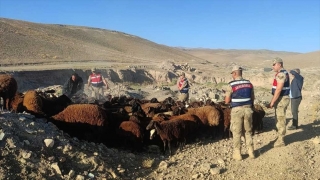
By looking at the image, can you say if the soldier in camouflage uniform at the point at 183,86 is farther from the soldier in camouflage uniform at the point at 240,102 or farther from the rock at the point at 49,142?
the rock at the point at 49,142

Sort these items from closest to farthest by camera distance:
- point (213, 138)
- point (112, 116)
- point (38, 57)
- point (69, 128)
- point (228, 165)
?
point (228, 165) < point (69, 128) < point (112, 116) < point (213, 138) < point (38, 57)

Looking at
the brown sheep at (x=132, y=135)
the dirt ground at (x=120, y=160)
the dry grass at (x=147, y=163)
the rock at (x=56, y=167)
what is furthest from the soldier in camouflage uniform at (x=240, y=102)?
the rock at (x=56, y=167)

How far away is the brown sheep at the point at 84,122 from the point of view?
8453 millimetres

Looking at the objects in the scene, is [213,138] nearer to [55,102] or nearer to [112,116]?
[112,116]

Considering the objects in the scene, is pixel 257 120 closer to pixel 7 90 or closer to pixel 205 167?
pixel 205 167

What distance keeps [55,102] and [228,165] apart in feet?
18.7

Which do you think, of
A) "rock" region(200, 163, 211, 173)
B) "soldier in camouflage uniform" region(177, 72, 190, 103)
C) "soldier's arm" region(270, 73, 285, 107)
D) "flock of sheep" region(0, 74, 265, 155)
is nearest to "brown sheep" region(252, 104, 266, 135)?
"flock of sheep" region(0, 74, 265, 155)

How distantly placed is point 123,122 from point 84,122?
98 cm

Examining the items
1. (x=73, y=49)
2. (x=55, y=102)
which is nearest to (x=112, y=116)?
(x=55, y=102)

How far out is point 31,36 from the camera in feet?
174

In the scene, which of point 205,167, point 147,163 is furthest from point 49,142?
point 205,167

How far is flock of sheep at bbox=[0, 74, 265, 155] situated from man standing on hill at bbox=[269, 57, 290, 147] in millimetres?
2068

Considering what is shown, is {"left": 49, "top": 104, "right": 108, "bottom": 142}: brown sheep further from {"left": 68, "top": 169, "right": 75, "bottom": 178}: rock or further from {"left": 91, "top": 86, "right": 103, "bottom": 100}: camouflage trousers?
{"left": 91, "top": 86, "right": 103, "bottom": 100}: camouflage trousers

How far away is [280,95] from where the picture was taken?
8367mm
